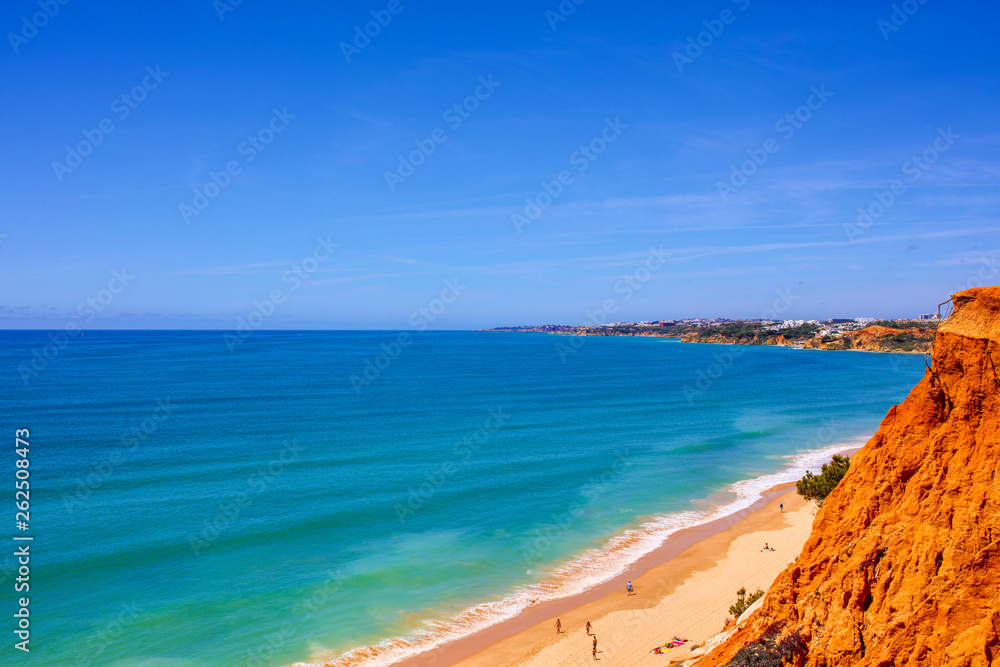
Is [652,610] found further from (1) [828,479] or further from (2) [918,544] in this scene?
(2) [918,544]

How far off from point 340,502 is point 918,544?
3044 cm

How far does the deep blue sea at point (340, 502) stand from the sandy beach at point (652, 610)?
1.23 metres

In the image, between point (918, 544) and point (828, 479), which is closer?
point (918, 544)

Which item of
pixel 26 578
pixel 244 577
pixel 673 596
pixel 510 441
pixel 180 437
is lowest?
pixel 673 596

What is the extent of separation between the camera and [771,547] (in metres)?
27.2

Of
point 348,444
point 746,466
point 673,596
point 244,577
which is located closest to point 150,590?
point 244,577

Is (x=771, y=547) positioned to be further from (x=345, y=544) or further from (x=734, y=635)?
(x=345, y=544)

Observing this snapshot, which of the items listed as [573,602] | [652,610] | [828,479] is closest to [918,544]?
[652,610]

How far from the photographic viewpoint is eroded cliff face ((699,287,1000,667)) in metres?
8.94

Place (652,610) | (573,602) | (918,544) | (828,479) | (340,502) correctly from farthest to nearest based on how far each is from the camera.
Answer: (340,502) → (828,479) → (573,602) → (652,610) → (918,544)

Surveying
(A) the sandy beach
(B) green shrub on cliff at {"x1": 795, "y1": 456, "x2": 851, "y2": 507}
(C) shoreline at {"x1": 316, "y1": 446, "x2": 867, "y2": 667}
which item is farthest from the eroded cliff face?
(B) green shrub on cliff at {"x1": 795, "y1": 456, "x2": 851, "y2": 507}

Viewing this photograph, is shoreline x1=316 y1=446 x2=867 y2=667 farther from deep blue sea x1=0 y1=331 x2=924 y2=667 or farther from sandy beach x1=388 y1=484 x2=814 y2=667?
deep blue sea x1=0 y1=331 x2=924 y2=667

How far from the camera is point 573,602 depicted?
74.2ft

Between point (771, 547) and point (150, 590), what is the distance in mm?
27923
